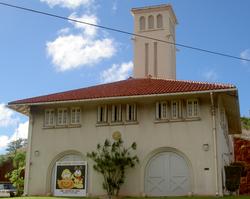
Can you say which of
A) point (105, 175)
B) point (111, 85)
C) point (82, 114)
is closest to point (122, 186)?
point (105, 175)

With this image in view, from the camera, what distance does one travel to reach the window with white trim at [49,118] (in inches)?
995

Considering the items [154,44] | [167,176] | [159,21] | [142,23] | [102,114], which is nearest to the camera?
[167,176]

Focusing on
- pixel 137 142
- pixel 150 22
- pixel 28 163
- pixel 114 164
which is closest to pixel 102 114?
pixel 137 142

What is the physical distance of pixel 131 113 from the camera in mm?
23719

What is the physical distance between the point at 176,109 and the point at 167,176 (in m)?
3.43

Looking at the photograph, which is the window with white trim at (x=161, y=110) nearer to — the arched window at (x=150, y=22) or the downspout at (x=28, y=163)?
the downspout at (x=28, y=163)

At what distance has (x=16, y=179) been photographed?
3772 centimetres

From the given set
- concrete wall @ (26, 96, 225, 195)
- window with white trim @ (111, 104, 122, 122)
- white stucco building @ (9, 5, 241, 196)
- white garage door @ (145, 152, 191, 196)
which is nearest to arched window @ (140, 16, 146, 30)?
white stucco building @ (9, 5, 241, 196)

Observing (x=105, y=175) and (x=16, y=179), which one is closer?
(x=105, y=175)

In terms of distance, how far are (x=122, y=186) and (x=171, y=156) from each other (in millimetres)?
2955

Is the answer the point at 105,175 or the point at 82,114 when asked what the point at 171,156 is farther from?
the point at 82,114

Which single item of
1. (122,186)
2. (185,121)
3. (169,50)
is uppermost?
(169,50)

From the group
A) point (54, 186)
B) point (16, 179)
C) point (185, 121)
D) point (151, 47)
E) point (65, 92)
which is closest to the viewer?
point (185, 121)

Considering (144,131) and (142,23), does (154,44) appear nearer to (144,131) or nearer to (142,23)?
(142,23)
